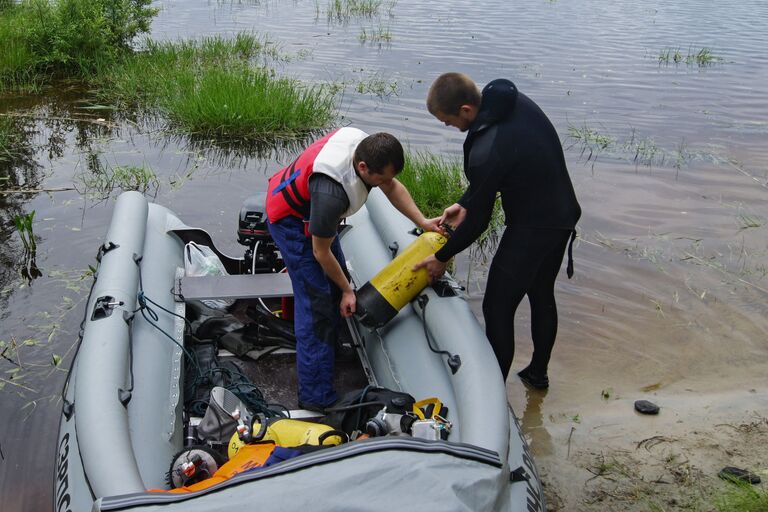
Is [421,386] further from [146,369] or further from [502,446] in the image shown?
[146,369]

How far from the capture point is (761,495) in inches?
110

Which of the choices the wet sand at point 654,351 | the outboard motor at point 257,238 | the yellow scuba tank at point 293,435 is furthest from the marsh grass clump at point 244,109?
the yellow scuba tank at point 293,435

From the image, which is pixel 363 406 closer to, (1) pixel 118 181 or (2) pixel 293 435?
(2) pixel 293 435

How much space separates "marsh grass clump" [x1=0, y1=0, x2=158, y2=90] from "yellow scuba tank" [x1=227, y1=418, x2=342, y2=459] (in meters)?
6.66

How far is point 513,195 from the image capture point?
318 cm

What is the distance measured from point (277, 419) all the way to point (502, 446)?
3.05ft

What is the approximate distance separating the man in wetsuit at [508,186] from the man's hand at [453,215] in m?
0.09

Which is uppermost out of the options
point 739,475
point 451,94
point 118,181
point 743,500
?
point 451,94

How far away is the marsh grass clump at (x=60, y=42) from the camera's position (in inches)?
325

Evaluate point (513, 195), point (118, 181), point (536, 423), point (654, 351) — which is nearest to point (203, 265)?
point (513, 195)

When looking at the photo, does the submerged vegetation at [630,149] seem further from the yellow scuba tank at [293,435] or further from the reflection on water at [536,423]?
the yellow scuba tank at [293,435]

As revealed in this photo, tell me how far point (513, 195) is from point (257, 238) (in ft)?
5.04

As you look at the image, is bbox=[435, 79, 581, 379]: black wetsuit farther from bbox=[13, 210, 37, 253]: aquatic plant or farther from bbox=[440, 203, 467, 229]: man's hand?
bbox=[13, 210, 37, 253]: aquatic plant

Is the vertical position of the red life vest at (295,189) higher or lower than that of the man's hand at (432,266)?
higher
